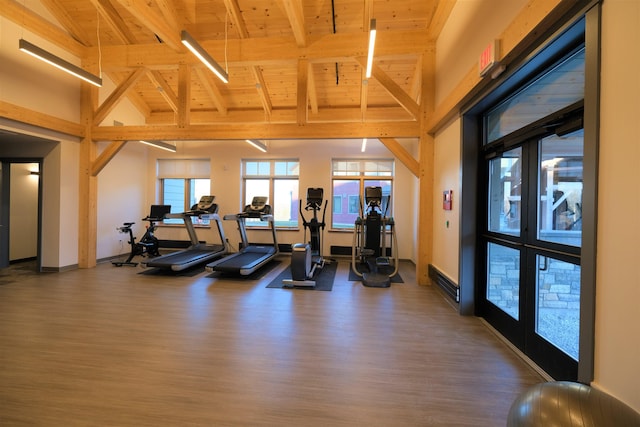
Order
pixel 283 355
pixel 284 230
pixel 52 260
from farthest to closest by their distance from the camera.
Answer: pixel 284 230, pixel 52 260, pixel 283 355

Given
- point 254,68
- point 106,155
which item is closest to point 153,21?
point 254,68

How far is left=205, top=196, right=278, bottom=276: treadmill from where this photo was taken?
5238mm

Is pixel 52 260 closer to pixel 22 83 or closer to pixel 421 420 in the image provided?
pixel 22 83

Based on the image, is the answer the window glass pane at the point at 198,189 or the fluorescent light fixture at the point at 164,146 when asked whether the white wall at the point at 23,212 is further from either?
the window glass pane at the point at 198,189

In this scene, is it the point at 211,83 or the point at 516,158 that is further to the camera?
the point at 211,83

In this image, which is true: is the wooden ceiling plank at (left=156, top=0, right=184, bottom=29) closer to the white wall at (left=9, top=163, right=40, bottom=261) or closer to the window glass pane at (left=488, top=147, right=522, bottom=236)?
the white wall at (left=9, top=163, right=40, bottom=261)

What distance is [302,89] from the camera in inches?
209

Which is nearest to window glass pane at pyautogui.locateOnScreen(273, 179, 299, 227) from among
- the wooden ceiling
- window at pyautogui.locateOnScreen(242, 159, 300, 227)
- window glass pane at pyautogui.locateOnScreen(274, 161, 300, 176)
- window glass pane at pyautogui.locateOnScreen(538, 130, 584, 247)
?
window at pyautogui.locateOnScreen(242, 159, 300, 227)

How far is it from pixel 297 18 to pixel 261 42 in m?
1.14

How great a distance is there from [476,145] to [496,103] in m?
0.58

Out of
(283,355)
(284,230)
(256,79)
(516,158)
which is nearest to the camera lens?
(283,355)

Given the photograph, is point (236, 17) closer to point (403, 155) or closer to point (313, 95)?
point (313, 95)

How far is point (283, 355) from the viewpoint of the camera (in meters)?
2.55

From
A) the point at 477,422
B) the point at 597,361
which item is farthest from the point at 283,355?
the point at 597,361
